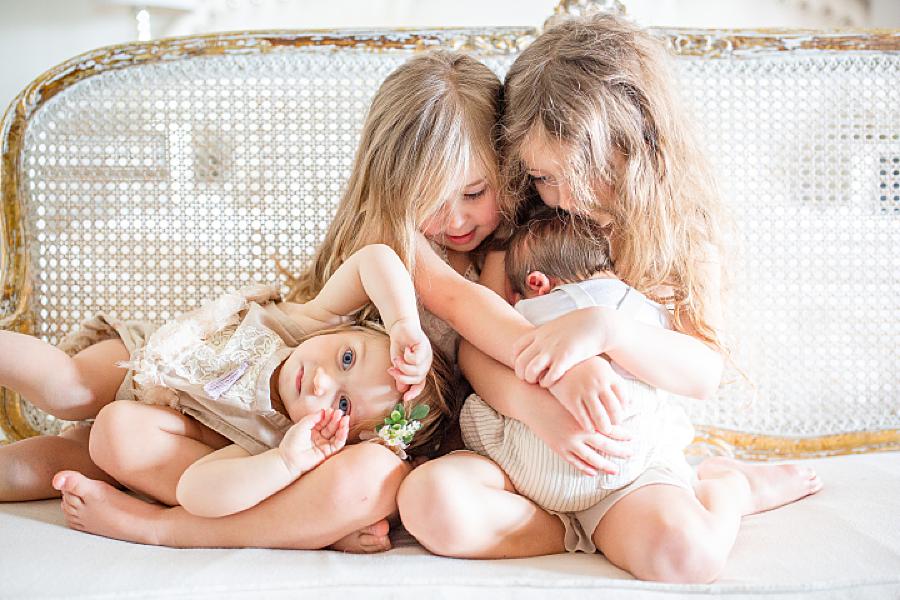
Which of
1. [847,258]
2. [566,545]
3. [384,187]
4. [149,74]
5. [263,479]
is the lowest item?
[566,545]

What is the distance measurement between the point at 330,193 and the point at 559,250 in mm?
477

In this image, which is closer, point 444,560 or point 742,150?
point 444,560

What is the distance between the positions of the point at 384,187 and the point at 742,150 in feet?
2.21

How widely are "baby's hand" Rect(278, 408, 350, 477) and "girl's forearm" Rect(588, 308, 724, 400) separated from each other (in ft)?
1.13

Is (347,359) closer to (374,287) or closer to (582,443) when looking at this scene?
(374,287)

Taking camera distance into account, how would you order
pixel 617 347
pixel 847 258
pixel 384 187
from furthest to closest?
1. pixel 847 258
2. pixel 384 187
3. pixel 617 347

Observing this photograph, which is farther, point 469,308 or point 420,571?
point 469,308

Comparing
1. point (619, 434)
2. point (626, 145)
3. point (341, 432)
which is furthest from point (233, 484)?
point (626, 145)

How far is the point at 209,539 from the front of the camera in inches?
37.6

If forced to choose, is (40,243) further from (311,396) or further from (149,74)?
(311,396)

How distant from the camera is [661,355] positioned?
104 cm

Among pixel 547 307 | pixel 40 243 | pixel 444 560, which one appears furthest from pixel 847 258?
pixel 40 243

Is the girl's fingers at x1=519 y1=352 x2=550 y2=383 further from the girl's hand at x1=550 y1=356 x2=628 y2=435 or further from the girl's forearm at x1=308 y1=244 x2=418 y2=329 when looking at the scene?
the girl's forearm at x1=308 y1=244 x2=418 y2=329

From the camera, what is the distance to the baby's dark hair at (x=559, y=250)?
3.94ft
